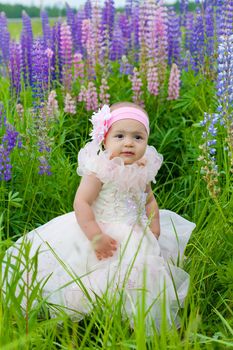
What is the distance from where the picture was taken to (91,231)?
10.5ft

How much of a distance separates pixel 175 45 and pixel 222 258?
2848 millimetres

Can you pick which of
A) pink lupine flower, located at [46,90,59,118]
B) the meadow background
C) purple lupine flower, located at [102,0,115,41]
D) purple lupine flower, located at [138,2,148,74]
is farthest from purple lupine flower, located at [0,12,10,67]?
pink lupine flower, located at [46,90,59,118]

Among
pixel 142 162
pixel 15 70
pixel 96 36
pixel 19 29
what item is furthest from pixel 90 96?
pixel 19 29

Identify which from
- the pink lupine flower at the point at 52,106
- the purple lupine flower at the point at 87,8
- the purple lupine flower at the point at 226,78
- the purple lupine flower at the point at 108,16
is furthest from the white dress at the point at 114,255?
the purple lupine flower at the point at 87,8

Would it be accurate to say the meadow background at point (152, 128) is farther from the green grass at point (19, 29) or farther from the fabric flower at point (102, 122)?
the fabric flower at point (102, 122)

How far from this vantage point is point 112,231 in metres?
3.29

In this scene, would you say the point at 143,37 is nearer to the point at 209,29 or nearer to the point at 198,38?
the point at 198,38

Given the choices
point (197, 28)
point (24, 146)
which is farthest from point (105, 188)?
point (197, 28)

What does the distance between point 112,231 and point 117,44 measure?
11.2ft

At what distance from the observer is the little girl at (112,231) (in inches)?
124

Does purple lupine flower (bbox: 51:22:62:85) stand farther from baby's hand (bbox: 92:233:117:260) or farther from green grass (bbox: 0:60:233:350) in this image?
baby's hand (bbox: 92:233:117:260)

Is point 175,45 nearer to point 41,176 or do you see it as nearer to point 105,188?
point 41,176

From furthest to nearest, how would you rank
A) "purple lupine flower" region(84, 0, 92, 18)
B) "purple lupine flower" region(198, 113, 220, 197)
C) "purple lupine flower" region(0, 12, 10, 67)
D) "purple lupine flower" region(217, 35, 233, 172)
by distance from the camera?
"purple lupine flower" region(0, 12, 10, 67), "purple lupine flower" region(84, 0, 92, 18), "purple lupine flower" region(217, 35, 233, 172), "purple lupine flower" region(198, 113, 220, 197)

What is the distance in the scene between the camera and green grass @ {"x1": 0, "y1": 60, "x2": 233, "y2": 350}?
2.62m
